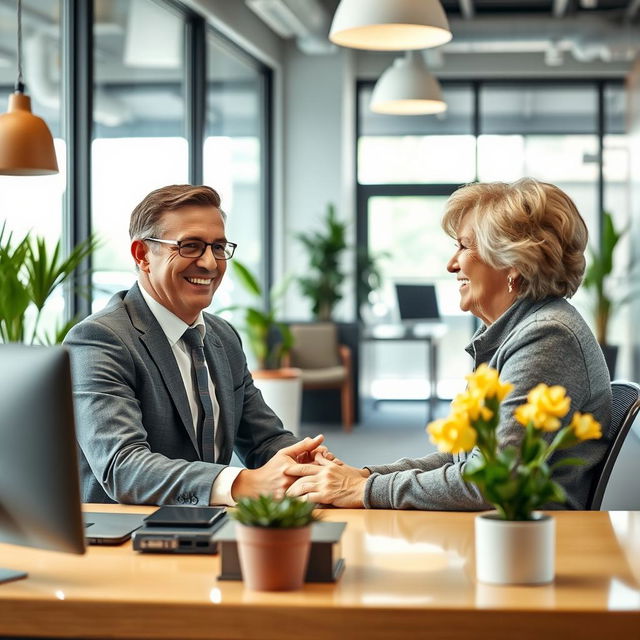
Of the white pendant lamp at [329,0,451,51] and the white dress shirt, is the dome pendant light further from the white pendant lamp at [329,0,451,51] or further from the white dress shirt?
the white pendant lamp at [329,0,451,51]

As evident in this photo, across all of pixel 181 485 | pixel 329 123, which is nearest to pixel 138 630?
pixel 181 485

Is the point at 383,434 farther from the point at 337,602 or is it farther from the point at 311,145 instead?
the point at 337,602

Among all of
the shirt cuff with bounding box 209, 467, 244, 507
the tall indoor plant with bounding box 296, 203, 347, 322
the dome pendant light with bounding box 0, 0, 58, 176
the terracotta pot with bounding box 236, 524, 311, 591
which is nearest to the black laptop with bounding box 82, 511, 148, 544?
the shirt cuff with bounding box 209, 467, 244, 507

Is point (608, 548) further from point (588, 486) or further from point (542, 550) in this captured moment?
point (588, 486)

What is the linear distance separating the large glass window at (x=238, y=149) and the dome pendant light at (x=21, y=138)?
479 cm

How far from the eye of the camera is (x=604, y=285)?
10.2m

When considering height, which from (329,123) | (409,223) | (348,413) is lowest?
(348,413)

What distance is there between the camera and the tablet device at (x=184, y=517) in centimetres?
188

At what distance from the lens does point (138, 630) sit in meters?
1.51

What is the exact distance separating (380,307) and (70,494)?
9.53 m

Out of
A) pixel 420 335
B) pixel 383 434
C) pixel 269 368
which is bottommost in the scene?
pixel 383 434

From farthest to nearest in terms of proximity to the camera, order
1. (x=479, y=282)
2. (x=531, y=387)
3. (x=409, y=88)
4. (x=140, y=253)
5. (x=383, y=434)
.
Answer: (x=383, y=434), (x=409, y=88), (x=140, y=253), (x=479, y=282), (x=531, y=387)

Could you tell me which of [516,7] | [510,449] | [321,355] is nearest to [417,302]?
[321,355]

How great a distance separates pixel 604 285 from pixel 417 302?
1.88 m
